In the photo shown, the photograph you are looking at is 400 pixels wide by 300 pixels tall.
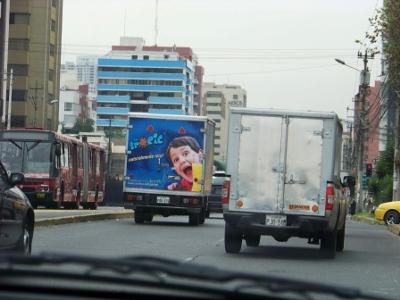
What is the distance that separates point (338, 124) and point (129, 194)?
1057 cm

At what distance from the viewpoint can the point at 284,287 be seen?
3354mm

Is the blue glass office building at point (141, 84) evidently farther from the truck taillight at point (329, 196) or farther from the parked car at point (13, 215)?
the parked car at point (13, 215)

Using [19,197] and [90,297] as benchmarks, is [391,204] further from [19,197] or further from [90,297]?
[90,297]

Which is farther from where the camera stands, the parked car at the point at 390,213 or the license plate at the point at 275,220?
the parked car at the point at 390,213

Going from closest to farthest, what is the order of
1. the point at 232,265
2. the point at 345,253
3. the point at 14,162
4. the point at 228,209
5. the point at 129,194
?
the point at 232,265 < the point at 228,209 < the point at 345,253 < the point at 129,194 < the point at 14,162

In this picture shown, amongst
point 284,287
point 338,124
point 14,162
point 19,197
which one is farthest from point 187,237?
point 284,287

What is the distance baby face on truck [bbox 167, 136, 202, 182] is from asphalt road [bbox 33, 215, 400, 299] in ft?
8.51

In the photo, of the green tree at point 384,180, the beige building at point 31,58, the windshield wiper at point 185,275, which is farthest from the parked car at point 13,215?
the beige building at point 31,58

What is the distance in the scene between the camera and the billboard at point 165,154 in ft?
82.1

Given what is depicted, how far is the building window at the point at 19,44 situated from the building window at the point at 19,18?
176 cm

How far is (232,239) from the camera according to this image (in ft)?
52.6

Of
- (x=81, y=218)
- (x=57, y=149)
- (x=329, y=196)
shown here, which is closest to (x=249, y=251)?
(x=329, y=196)

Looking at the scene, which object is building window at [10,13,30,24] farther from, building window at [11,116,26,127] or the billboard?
the billboard

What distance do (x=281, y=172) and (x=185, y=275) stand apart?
12380 millimetres
